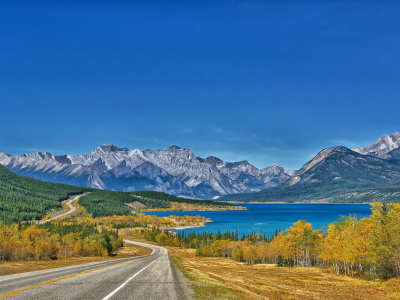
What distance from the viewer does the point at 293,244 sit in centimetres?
12062

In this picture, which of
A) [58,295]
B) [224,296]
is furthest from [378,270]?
[58,295]

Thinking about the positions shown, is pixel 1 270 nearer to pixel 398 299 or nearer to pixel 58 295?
pixel 58 295

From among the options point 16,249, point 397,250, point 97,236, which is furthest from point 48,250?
point 397,250

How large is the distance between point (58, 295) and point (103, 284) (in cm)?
494

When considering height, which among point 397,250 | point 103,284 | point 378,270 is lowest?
point 378,270

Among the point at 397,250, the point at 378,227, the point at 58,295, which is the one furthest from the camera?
the point at 378,227

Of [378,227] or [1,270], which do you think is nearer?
[1,270]

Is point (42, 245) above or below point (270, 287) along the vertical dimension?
below

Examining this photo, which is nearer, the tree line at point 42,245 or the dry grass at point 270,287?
the dry grass at point 270,287

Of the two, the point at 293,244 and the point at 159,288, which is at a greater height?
the point at 159,288

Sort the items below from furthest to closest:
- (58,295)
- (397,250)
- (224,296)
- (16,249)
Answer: (16,249) → (397,250) → (224,296) → (58,295)

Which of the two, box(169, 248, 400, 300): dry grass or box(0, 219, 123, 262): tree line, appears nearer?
box(169, 248, 400, 300): dry grass

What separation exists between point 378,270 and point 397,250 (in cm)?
1075

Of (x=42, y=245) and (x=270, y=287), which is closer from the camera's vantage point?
(x=270, y=287)
